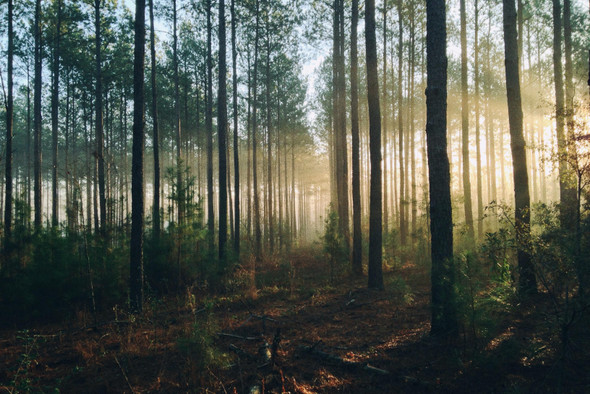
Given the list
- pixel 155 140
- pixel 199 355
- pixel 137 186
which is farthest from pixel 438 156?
pixel 155 140

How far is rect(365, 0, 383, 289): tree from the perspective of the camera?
8.47 metres

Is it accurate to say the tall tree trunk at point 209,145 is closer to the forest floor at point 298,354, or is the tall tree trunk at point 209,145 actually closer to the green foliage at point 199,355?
the forest floor at point 298,354

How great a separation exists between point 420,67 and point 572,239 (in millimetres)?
16999

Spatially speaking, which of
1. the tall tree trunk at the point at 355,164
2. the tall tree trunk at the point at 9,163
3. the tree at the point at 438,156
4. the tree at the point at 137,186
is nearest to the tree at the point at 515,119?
the tree at the point at 438,156

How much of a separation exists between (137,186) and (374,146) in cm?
645

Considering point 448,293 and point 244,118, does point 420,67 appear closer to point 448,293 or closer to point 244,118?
point 244,118

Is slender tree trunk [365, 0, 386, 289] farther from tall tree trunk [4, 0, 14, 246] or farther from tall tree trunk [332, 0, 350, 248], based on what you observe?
tall tree trunk [4, 0, 14, 246]

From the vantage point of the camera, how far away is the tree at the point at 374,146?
27.8 ft

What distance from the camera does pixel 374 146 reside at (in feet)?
27.8

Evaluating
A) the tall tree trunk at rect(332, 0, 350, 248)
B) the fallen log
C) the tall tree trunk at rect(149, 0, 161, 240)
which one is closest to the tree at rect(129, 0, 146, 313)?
the tall tree trunk at rect(149, 0, 161, 240)

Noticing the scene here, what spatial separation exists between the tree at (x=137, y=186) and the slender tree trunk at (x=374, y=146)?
6.18 metres

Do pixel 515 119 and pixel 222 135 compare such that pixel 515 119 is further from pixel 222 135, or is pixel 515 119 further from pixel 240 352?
pixel 222 135

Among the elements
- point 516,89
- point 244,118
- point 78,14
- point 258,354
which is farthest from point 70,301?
point 244,118

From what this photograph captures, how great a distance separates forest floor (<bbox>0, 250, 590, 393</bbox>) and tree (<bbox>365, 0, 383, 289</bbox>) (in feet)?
3.96
